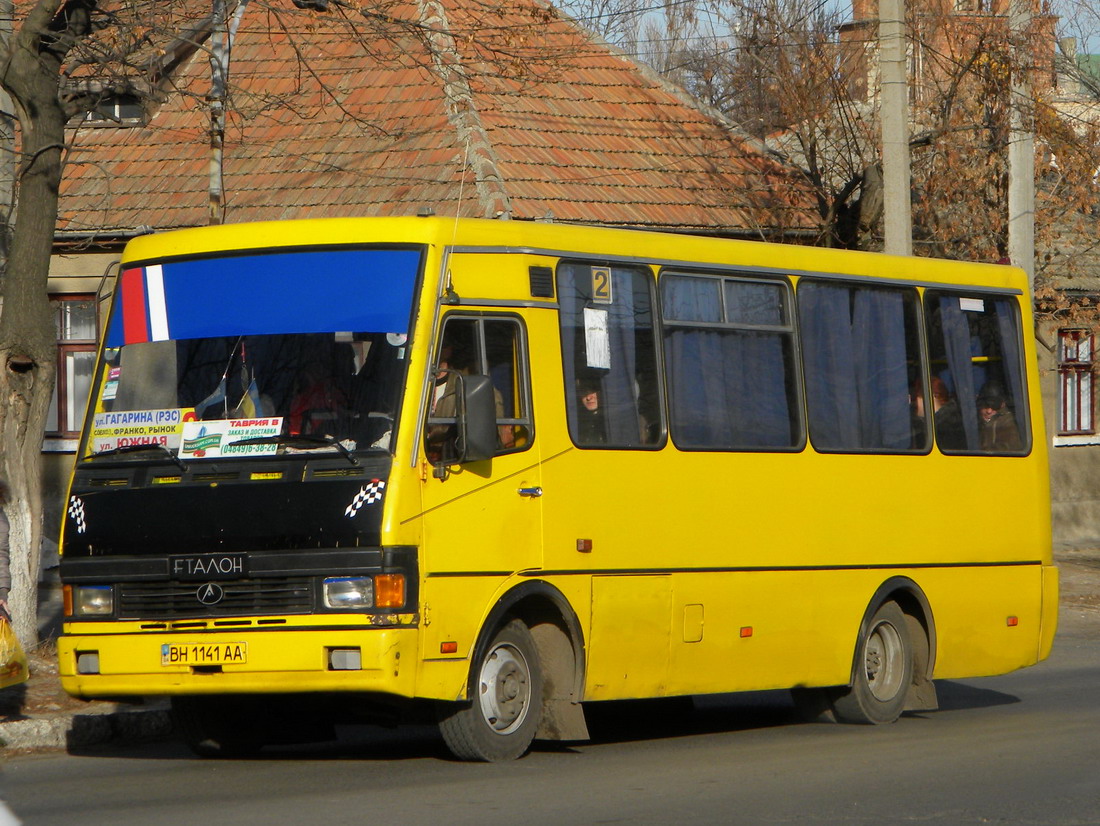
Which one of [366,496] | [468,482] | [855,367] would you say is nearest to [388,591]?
[366,496]

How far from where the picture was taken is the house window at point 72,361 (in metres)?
22.7

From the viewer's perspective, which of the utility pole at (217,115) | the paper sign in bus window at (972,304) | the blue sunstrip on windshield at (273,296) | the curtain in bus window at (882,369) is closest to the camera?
the blue sunstrip on windshield at (273,296)

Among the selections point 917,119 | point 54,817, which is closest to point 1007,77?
point 917,119

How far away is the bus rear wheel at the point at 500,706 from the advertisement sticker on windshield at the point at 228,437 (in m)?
1.49

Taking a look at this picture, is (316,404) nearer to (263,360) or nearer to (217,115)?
(263,360)

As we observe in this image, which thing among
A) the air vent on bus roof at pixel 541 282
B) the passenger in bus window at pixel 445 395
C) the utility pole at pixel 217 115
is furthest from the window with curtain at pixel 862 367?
the utility pole at pixel 217 115

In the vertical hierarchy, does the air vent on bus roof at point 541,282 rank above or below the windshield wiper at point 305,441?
above

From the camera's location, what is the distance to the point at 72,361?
74.6ft

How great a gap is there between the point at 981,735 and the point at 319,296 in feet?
15.5

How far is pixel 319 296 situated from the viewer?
890 cm

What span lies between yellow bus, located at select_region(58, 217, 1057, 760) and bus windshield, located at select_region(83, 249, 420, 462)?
14 millimetres

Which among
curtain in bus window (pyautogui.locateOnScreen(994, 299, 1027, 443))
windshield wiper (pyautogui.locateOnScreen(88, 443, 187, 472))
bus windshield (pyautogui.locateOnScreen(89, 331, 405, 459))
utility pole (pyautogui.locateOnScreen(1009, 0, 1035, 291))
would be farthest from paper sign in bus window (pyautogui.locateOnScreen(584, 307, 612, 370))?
utility pole (pyautogui.locateOnScreen(1009, 0, 1035, 291))

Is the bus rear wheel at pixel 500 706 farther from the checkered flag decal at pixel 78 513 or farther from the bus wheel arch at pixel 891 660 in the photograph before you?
the bus wheel arch at pixel 891 660

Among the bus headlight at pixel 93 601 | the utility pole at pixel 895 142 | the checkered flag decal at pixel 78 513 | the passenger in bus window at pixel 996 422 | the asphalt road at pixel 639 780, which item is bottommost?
the asphalt road at pixel 639 780
